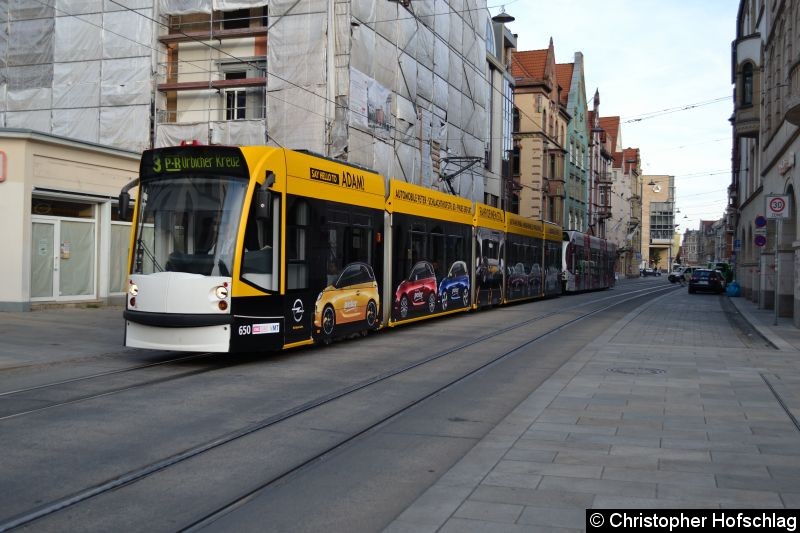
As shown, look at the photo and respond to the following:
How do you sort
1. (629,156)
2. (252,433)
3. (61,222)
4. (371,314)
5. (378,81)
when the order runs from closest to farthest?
(252,433) < (371,314) < (61,222) < (378,81) < (629,156)

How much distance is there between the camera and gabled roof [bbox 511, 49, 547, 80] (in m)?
65.9

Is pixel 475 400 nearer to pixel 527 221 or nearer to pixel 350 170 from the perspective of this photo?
pixel 350 170

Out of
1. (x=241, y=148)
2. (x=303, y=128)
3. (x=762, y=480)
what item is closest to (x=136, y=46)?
(x=303, y=128)

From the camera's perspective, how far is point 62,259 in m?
21.9

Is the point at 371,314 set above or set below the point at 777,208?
below

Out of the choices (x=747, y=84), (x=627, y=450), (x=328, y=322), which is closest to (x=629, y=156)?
(x=747, y=84)

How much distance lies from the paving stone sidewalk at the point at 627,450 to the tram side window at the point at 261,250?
4520 mm

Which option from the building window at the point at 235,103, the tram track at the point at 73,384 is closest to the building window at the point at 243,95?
the building window at the point at 235,103

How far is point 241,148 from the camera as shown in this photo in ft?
39.8

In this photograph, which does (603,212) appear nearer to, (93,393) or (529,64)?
(529,64)

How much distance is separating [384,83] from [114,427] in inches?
1038

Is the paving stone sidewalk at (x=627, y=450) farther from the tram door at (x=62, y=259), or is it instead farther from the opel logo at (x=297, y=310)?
the tram door at (x=62, y=259)

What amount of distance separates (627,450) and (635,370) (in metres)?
5.56

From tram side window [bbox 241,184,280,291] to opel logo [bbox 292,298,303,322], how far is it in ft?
2.23
